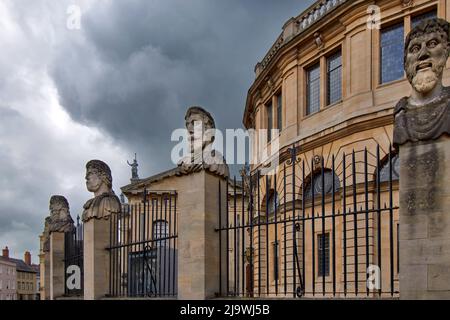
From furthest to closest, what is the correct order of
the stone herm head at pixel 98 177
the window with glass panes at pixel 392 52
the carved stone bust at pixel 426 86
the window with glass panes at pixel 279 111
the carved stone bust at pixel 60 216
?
the window with glass panes at pixel 279 111, the window with glass panes at pixel 392 52, the carved stone bust at pixel 60 216, the stone herm head at pixel 98 177, the carved stone bust at pixel 426 86

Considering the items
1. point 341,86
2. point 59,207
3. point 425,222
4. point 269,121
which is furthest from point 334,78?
point 425,222

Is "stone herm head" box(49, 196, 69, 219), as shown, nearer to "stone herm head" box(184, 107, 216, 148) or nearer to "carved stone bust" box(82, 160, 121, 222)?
"carved stone bust" box(82, 160, 121, 222)

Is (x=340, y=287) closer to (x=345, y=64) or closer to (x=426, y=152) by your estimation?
(x=345, y=64)

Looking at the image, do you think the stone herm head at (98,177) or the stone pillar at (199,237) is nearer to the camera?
the stone pillar at (199,237)

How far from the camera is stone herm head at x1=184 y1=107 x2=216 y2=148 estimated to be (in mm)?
8531

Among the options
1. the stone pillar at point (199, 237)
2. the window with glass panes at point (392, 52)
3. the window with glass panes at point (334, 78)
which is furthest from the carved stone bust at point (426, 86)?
the window with glass panes at point (334, 78)

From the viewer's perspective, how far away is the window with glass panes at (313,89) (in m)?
23.3

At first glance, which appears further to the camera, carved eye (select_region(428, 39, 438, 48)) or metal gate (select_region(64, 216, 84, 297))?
metal gate (select_region(64, 216, 84, 297))

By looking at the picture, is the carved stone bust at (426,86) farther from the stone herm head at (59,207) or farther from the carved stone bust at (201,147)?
the stone herm head at (59,207)

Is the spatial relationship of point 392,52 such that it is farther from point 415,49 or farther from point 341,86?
point 415,49

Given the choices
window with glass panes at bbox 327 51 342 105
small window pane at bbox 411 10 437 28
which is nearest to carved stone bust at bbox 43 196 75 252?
window with glass panes at bbox 327 51 342 105

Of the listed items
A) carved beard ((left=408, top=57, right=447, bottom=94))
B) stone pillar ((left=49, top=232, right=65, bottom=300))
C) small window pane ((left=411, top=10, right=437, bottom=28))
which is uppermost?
small window pane ((left=411, top=10, right=437, bottom=28))

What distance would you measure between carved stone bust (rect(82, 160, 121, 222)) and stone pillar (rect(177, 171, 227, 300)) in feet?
11.4

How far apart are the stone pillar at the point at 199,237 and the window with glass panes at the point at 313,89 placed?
15.5 m
